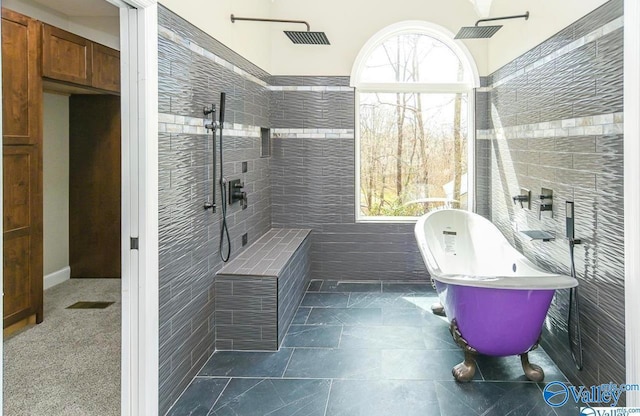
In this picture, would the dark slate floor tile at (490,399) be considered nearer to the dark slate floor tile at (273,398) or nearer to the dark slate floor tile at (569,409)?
the dark slate floor tile at (569,409)

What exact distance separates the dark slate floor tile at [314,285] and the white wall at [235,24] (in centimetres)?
233

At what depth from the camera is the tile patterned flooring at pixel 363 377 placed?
Answer: 2808 millimetres

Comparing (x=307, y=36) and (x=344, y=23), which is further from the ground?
(x=344, y=23)

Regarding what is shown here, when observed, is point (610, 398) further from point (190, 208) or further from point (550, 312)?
point (190, 208)

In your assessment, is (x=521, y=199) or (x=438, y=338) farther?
(x=521, y=199)

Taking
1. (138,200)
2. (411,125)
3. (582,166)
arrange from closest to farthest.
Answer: (138,200) → (582,166) → (411,125)

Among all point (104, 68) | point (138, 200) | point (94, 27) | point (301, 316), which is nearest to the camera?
point (138, 200)

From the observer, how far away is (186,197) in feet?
10.0

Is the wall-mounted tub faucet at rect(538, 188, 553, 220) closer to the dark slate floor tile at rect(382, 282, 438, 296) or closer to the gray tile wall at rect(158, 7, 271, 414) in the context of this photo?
the dark slate floor tile at rect(382, 282, 438, 296)

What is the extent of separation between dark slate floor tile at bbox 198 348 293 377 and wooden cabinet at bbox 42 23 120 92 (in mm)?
2744

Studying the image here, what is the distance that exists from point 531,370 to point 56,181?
4854 mm

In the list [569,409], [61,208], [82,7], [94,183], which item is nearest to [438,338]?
[569,409]

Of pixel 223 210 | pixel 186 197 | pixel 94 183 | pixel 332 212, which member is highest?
pixel 94 183

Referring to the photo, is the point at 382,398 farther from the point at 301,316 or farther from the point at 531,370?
the point at 301,316
